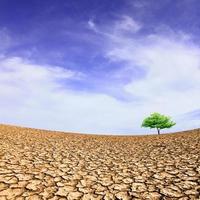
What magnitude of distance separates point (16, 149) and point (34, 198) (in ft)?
17.0

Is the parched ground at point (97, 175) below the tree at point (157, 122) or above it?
below

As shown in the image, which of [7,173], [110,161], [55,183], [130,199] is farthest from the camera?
[110,161]

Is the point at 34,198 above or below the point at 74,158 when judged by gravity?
below

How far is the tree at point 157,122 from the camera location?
3762cm

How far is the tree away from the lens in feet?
123

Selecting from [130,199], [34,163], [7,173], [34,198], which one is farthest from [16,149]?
[130,199]

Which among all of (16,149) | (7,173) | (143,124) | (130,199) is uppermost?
(143,124)

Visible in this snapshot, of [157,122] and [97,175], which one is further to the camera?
[157,122]

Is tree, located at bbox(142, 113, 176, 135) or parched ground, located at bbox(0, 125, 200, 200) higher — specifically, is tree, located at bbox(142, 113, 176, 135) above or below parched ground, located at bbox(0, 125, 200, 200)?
above

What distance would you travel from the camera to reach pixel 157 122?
37656 millimetres

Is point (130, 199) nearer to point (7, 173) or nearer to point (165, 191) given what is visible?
point (165, 191)

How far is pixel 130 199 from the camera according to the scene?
5.81 m

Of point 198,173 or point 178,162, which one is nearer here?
point 198,173

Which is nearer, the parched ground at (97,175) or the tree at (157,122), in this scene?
the parched ground at (97,175)
